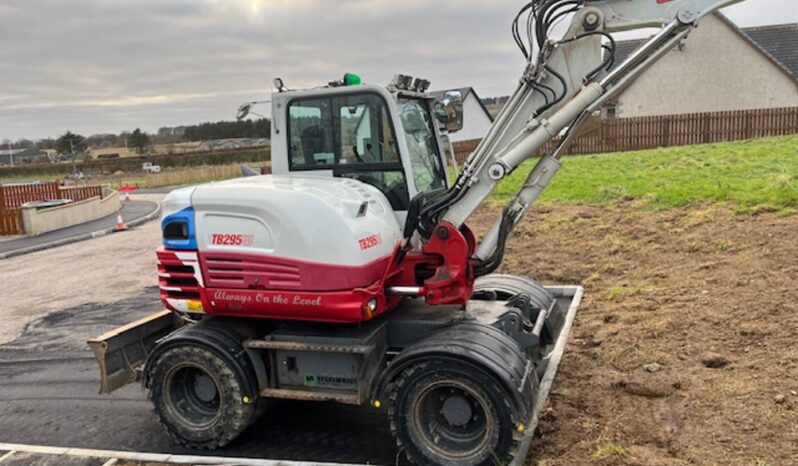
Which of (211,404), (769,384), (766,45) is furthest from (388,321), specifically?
(766,45)

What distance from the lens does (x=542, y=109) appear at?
16.8ft

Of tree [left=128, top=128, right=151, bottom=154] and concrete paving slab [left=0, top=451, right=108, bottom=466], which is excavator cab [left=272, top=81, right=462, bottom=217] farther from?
tree [left=128, top=128, right=151, bottom=154]

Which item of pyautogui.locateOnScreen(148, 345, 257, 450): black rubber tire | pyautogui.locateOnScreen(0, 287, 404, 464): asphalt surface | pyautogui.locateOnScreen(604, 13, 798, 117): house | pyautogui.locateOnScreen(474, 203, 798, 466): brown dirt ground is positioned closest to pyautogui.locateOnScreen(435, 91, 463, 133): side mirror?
pyautogui.locateOnScreen(474, 203, 798, 466): brown dirt ground

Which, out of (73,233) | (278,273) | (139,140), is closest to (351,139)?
(278,273)

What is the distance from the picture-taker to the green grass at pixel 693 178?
1031cm

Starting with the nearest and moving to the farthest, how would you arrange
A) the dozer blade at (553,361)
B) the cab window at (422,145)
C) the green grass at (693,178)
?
the dozer blade at (553,361), the cab window at (422,145), the green grass at (693,178)

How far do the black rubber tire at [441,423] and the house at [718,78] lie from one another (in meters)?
26.3

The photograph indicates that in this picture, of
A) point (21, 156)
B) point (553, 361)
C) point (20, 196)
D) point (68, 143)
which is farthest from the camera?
point (21, 156)

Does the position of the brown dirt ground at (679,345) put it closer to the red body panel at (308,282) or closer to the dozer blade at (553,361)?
the dozer blade at (553,361)

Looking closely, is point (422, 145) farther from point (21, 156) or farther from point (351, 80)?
point (21, 156)

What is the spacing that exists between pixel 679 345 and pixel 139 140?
6907 centimetres

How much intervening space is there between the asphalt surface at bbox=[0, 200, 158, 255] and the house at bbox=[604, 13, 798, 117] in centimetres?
1986

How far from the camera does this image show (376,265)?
5.12m

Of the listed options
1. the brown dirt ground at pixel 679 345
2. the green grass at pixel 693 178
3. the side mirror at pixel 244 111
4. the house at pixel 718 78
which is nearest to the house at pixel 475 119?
the house at pixel 718 78
